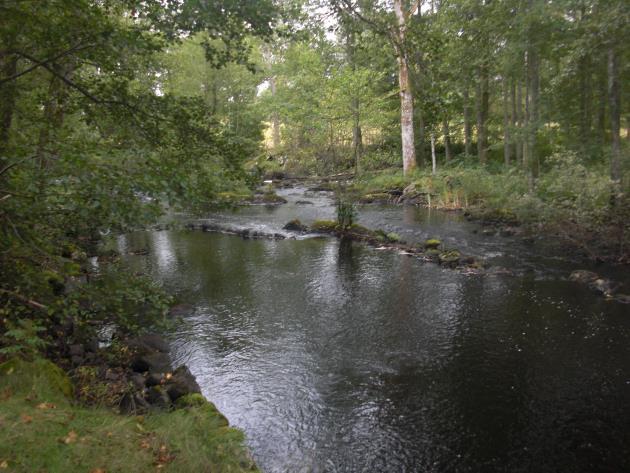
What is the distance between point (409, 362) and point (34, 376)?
5.31m

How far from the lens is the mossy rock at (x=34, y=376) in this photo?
4672 mm

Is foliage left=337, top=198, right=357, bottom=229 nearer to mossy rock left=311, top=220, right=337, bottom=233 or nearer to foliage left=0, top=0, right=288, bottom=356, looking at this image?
mossy rock left=311, top=220, right=337, bottom=233

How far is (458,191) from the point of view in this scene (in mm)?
22453

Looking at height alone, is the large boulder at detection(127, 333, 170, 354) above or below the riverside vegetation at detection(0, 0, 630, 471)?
below

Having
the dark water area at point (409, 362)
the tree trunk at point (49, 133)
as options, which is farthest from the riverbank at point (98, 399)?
the tree trunk at point (49, 133)

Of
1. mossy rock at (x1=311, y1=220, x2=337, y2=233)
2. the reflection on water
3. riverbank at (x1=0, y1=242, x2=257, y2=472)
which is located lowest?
the reflection on water

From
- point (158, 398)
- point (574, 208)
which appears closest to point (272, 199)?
point (574, 208)

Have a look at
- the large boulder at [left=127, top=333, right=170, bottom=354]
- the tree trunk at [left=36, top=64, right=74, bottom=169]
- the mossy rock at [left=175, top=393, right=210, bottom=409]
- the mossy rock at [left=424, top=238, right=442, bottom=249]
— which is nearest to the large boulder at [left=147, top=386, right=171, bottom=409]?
the mossy rock at [left=175, top=393, right=210, bottom=409]

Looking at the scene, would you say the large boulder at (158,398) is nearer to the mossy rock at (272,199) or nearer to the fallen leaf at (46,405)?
the fallen leaf at (46,405)

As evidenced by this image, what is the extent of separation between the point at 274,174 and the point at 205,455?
35.0 meters

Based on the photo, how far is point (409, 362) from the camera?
750 centimetres

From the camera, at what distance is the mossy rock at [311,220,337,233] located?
17922 mm

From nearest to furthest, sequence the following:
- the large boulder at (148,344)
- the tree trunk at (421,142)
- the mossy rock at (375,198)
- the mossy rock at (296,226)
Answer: the large boulder at (148,344)
the mossy rock at (296,226)
the mossy rock at (375,198)
the tree trunk at (421,142)

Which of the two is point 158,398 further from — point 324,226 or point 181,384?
point 324,226
